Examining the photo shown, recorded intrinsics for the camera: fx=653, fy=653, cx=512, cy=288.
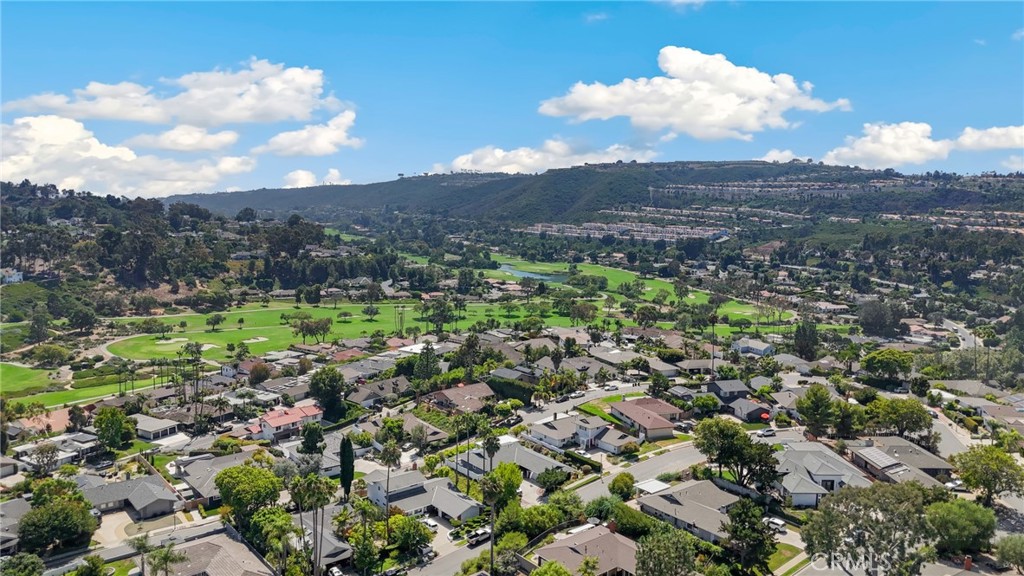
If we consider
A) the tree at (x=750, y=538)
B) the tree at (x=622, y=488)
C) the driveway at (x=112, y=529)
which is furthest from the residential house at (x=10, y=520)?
the tree at (x=750, y=538)

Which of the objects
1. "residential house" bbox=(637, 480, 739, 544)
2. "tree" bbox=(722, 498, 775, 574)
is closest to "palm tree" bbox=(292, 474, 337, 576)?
"residential house" bbox=(637, 480, 739, 544)

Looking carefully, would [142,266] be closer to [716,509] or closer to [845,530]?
[716,509]

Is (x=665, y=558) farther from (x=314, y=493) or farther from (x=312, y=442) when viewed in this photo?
(x=312, y=442)

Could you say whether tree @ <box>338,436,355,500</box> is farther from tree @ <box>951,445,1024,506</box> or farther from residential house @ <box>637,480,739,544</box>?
tree @ <box>951,445,1024,506</box>

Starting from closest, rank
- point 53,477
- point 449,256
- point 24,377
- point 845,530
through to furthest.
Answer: point 845,530 < point 53,477 < point 24,377 < point 449,256

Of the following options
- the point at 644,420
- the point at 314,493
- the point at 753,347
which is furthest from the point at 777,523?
the point at 753,347

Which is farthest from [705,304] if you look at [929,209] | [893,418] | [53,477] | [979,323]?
[929,209]

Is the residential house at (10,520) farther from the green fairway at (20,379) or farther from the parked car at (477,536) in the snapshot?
the green fairway at (20,379)
